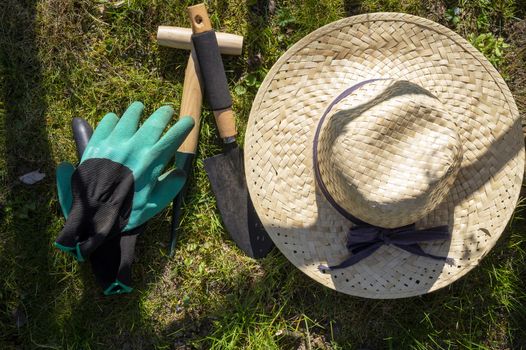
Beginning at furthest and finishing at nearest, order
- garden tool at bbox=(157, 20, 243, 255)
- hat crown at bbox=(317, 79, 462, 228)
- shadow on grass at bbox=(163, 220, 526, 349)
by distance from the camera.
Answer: shadow on grass at bbox=(163, 220, 526, 349), garden tool at bbox=(157, 20, 243, 255), hat crown at bbox=(317, 79, 462, 228)

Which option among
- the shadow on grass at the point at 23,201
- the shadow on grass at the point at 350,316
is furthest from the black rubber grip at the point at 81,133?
the shadow on grass at the point at 350,316

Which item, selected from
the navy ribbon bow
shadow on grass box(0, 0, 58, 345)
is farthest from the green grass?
the navy ribbon bow

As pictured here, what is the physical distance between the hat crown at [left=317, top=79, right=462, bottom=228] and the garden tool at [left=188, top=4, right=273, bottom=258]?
90cm

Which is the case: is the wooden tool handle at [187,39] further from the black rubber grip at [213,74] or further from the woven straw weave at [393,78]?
the woven straw weave at [393,78]

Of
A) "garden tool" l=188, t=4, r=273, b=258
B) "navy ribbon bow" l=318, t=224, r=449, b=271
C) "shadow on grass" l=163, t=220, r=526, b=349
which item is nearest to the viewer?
"navy ribbon bow" l=318, t=224, r=449, b=271

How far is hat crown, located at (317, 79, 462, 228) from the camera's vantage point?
1723 millimetres

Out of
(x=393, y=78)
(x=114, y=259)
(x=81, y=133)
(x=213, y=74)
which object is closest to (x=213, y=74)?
(x=213, y=74)

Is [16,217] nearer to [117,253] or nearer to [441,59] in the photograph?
[117,253]

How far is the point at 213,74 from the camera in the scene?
2541 millimetres

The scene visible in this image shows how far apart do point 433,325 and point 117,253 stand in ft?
5.91

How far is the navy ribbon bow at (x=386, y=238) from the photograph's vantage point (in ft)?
6.62

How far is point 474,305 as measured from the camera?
110 inches

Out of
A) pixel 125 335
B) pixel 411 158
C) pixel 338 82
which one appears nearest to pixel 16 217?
pixel 125 335

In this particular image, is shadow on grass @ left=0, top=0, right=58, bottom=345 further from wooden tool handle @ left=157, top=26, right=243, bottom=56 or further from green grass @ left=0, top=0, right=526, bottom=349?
wooden tool handle @ left=157, top=26, right=243, bottom=56
